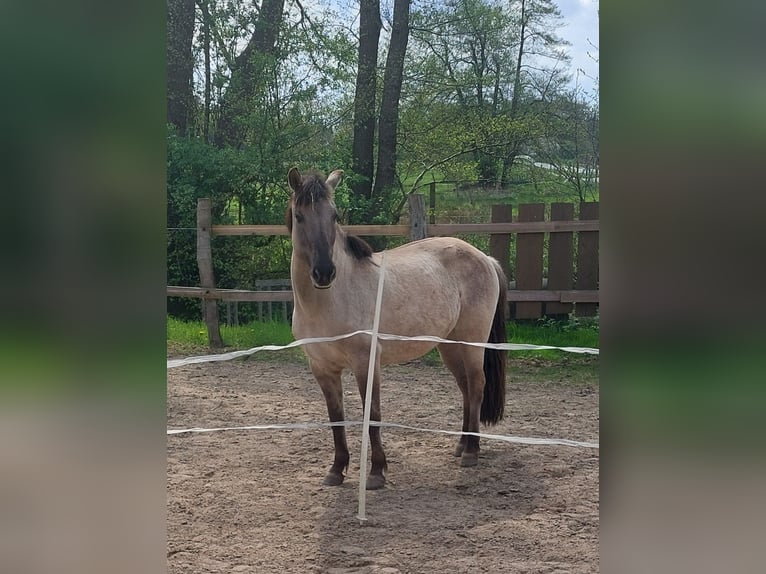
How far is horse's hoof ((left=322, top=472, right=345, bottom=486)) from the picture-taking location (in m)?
3.45

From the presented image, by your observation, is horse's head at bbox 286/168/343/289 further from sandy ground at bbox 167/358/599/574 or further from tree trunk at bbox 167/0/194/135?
tree trunk at bbox 167/0/194/135

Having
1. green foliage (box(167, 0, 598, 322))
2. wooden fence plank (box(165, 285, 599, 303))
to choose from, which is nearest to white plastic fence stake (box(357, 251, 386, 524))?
wooden fence plank (box(165, 285, 599, 303))

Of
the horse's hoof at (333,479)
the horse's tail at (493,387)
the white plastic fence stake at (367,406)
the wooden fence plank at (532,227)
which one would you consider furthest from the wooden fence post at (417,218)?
the horse's hoof at (333,479)

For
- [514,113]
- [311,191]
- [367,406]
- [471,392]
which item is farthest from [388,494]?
[514,113]

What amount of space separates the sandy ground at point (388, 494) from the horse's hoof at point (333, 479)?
0.04 meters

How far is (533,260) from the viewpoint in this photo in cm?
734

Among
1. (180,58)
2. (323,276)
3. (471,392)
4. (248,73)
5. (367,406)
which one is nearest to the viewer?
(323,276)

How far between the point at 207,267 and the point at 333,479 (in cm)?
431

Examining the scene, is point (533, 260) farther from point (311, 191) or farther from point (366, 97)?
point (311, 191)
